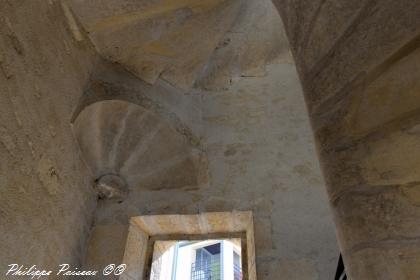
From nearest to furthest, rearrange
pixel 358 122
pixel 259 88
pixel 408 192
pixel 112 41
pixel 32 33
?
1. pixel 408 192
2. pixel 358 122
3. pixel 32 33
4. pixel 112 41
5. pixel 259 88

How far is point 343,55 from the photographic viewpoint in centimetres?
92

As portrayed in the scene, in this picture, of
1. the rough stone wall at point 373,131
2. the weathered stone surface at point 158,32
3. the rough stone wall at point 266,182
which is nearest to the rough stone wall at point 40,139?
the weathered stone surface at point 158,32

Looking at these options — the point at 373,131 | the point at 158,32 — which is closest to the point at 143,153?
the point at 158,32

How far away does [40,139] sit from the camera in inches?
59.7

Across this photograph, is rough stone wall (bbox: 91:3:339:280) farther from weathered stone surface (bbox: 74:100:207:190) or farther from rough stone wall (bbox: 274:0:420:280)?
rough stone wall (bbox: 274:0:420:280)

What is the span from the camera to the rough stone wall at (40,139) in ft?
4.25

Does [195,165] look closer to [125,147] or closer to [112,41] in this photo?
[125,147]

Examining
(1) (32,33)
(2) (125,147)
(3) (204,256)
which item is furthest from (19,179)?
(3) (204,256)

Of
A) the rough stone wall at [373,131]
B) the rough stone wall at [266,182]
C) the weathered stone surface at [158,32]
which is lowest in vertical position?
the rough stone wall at [373,131]

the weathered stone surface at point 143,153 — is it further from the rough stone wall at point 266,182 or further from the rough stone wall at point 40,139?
the rough stone wall at point 40,139

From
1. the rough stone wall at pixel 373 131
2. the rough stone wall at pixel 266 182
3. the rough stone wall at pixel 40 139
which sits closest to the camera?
the rough stone wall at pixel 373 131

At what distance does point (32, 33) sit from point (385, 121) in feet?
4.84

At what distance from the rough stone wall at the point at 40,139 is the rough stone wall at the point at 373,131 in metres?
1.17

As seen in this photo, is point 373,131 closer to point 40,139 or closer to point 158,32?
point 40,139
